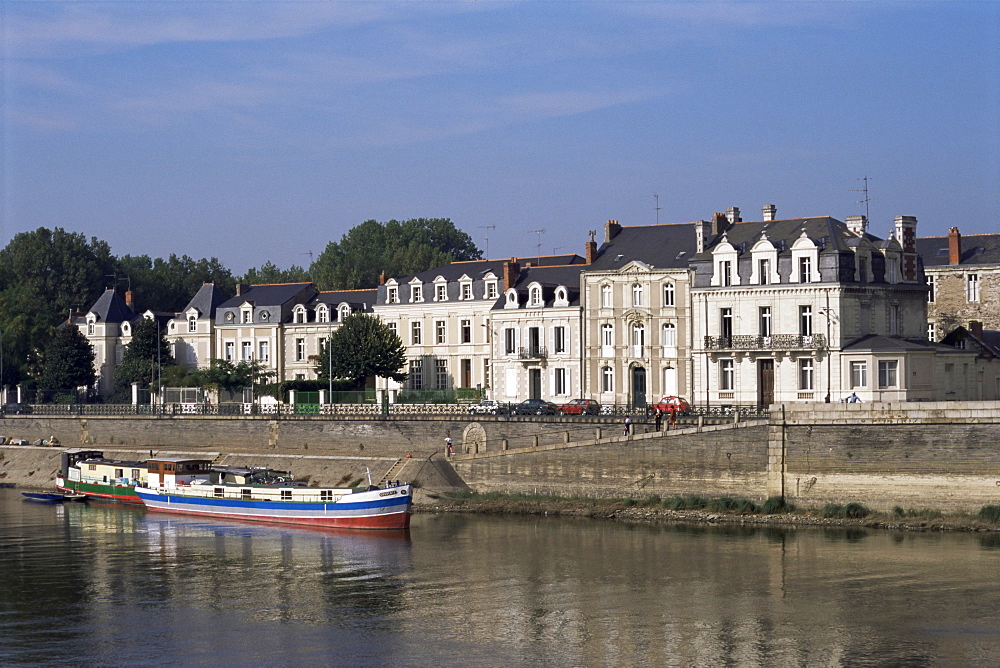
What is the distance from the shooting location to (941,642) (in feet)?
117

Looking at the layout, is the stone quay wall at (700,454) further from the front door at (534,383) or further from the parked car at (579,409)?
the front door at (534,383)

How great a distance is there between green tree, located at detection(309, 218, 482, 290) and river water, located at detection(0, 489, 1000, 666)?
269ft

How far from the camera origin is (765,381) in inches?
2776

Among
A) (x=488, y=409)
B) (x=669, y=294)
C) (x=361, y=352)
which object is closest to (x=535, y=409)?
(x=488, y=409)

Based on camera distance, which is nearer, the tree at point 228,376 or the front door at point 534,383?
the front door at point 534,383

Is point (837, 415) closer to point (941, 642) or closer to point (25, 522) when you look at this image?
point (941, 642)

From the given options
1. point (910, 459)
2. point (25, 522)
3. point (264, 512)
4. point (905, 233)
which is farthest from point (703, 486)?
point (25, 522)

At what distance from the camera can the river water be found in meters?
35.5

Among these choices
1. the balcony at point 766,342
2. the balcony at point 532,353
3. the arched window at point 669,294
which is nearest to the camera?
the balcony at point 766,342

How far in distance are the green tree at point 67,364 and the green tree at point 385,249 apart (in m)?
35.2

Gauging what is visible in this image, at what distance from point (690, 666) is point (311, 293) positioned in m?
72.8

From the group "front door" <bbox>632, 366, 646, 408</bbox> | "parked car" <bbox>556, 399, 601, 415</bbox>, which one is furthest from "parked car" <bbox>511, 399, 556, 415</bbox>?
"front door" <bbox>632, 366, 646, 408</bbox>

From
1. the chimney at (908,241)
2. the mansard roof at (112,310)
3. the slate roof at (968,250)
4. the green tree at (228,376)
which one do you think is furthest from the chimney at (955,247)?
the mansard roof at (112,310)

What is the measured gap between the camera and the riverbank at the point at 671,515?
51594 mm
